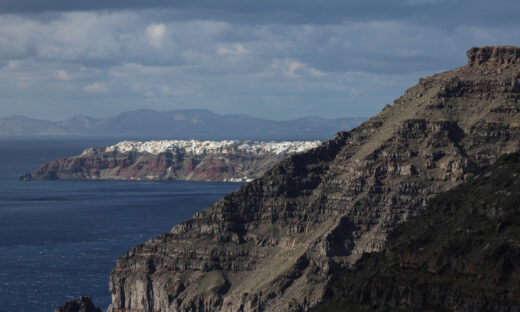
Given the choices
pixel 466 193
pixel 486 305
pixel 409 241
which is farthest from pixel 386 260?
pixel 486 305

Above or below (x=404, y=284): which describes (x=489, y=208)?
above

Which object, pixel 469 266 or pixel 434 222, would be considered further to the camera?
pixel 434 222

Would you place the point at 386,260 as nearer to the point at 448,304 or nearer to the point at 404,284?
the point at 404,284

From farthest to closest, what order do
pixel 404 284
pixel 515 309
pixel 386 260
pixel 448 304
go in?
pixel 386 260 < pixel 404 284 < pixel 448 304 < pixel 515 309

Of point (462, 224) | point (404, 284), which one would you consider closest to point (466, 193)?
point (462, 224)

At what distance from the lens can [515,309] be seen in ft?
304

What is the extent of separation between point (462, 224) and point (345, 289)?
1697 centimetres

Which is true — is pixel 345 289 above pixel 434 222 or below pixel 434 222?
below

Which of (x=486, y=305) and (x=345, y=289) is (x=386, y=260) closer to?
(x=345, y=289)

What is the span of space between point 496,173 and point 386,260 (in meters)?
17.1

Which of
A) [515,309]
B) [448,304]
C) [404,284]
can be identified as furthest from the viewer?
[404,284]

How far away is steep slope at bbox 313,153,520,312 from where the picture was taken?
96.7 m

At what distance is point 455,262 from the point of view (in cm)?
10288

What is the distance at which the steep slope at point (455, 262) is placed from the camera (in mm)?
96688
